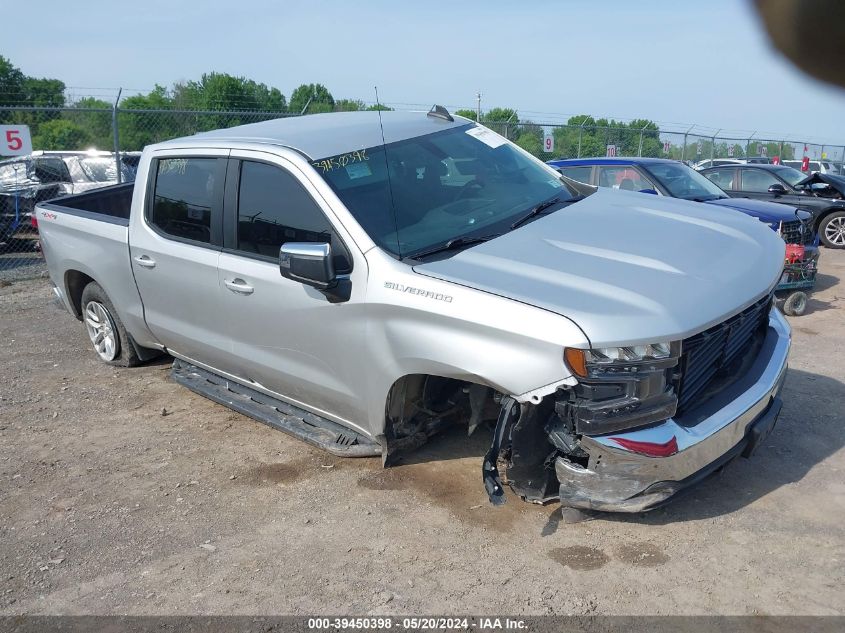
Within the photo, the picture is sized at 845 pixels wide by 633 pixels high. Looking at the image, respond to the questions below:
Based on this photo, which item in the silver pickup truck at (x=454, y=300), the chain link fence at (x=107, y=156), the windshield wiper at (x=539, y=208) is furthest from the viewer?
the chain link fence at (x=107, y=156)

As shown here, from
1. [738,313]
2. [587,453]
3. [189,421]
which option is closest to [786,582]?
[587,453]

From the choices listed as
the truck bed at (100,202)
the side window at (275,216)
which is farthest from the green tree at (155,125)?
the side window at (275,216)

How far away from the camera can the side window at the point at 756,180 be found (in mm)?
11648

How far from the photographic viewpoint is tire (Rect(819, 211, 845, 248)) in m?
11.9

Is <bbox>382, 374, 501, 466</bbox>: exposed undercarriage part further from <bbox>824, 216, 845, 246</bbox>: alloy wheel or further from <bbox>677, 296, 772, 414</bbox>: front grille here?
<bbox>824, 216, 845, 246</bbox>: alloy wheel

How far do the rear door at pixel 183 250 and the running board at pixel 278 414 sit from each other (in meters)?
0.20

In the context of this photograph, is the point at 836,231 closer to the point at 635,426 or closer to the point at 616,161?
the point at 616,161

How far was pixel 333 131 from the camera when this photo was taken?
4605 mm

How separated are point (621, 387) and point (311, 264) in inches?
63.0

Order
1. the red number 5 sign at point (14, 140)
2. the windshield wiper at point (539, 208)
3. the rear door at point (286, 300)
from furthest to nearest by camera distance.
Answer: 1. the red number 5 sign at point (14, 140)
2. the windshield wiper at point (539, 208)
3. the rear door at point (286, 300)

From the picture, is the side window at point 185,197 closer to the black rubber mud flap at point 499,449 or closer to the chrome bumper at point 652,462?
the black rubber mud flap at point 499,449

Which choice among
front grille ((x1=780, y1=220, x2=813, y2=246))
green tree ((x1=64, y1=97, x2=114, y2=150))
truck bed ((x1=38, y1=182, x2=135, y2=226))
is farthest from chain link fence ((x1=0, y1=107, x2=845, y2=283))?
truck bed ((x1=38, y1=182, x2=135, y2=226))

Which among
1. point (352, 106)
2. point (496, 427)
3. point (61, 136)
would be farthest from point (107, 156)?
point (61, 136)

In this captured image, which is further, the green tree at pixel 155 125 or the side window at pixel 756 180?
the green tree at pixel 155 125
